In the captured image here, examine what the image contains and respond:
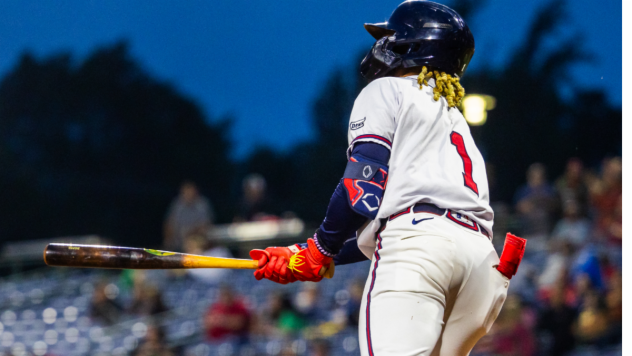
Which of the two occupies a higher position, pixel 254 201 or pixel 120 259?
pixel 254 201

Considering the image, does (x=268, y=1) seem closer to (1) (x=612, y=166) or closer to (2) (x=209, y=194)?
(2) (x=209, y=194)

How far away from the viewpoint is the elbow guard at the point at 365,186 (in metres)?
2.11

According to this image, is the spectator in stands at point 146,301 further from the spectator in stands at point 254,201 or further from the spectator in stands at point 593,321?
the spectator in stands at point 593,321

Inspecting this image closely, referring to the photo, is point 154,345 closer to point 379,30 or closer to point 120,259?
point 120,259

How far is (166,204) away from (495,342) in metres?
11.7

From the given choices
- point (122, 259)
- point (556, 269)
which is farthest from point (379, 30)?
point (556, 269)

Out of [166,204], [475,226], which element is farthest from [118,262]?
[166,204]

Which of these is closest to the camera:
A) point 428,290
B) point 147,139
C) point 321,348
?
point 428,290

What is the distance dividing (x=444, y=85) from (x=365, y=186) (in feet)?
1.54

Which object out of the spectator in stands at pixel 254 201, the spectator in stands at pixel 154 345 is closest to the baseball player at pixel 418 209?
the spectator in stands at pixel 154 345

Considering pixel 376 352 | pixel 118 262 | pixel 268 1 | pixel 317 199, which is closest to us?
pixel 376 352

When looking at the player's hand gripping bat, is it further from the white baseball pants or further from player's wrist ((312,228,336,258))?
the white baseball pants

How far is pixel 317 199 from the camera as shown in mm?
15398

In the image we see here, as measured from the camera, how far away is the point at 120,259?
94.0 inches
